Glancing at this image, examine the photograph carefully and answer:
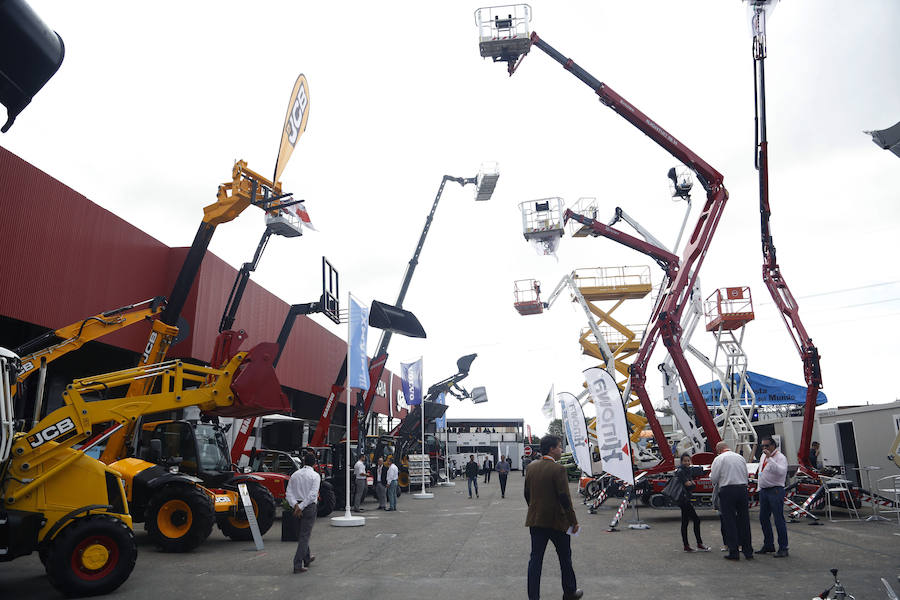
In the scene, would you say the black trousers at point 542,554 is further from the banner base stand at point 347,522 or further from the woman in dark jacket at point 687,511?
the banner base stand at point 347,522

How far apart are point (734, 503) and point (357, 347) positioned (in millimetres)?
9824

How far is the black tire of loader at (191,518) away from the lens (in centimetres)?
1020

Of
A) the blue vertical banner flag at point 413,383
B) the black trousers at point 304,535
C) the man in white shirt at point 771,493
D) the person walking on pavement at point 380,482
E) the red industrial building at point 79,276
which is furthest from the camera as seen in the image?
the blue vertical banner flag at point 413,383

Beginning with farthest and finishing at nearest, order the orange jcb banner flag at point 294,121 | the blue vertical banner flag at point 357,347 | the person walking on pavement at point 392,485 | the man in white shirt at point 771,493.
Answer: the person walking on pavement at point 392,485
the blue vertical banner flag at point 357,347
the orange jcb banner flag at point 294,121
the man in white shirt at point 771,493

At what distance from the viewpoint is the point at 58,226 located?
14.3 m

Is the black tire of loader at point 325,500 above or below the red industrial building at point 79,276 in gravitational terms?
below

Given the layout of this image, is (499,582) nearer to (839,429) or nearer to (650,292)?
(839,429)

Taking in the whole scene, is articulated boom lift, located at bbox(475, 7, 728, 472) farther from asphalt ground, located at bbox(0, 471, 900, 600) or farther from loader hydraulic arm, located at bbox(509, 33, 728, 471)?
asphalt ground, located at bbox(0, 471, 900, 600)

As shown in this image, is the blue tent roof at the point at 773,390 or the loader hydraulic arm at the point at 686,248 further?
the blue tent roof at the point at 773,390

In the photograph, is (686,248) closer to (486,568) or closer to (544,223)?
(544,223)

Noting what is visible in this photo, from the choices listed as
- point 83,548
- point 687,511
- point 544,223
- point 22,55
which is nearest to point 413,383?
point 544,223

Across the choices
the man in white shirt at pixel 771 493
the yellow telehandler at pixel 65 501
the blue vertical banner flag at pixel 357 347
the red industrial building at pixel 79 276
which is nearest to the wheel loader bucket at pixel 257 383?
the yellow telehandler at pixel 65 501

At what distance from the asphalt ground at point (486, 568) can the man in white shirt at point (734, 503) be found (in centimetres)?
30

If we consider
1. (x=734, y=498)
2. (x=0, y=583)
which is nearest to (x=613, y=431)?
(x=734, y=498)
